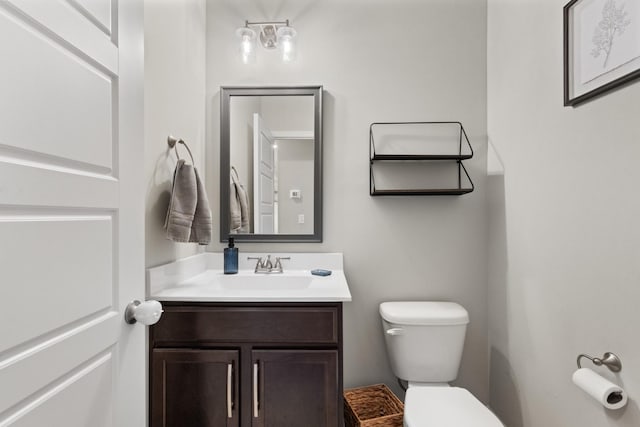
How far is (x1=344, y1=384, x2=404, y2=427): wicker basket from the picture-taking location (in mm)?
1654

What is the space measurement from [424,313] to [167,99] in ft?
5.20

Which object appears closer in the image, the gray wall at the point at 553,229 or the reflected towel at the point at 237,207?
the gray wall at the point at 553,229

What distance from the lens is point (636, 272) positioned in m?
0.96

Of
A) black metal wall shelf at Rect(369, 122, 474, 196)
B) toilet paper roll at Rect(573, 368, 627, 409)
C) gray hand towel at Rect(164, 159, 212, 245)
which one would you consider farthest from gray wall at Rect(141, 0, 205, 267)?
toilet paper roll at Rect(573, 368, 627, 409)

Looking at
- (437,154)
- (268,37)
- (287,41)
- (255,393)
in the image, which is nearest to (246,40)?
(268,37)

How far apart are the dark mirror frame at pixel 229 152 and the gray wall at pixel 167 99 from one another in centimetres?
14

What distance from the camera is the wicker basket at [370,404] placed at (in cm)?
165

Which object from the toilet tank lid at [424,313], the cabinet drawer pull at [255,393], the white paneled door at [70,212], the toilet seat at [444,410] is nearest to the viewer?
the white paneled door at [70,212]

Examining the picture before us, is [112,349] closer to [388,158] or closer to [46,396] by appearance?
[46,396]

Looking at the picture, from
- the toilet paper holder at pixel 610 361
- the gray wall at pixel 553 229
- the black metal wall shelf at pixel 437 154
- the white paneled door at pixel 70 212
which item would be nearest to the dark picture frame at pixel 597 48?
the gray wall at pixel 553 229

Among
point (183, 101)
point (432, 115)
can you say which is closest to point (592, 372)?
point (432, 115)

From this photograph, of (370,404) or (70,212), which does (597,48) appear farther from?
(370,404)

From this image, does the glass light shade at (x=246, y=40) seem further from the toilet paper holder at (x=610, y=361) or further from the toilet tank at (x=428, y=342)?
the toilet paper holder at (x=610, y=361)

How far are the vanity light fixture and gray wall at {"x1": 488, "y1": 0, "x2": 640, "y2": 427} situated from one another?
113 cm
